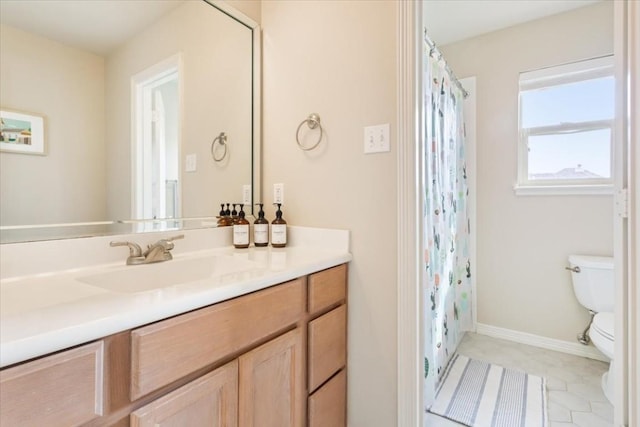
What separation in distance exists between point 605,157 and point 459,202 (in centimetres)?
97

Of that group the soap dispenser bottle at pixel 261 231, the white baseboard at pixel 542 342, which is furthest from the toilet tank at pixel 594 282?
the soap dispenser bottle at pixel 261 231

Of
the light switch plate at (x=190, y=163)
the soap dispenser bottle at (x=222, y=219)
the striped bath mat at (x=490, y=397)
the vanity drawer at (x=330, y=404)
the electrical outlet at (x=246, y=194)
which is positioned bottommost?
the striped bath mat at (x=490, y=397)

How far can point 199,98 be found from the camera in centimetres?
139

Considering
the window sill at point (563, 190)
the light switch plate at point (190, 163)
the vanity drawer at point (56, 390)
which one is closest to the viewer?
the vanity drawer at point (56, 390)

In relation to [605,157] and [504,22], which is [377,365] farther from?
[504,22]

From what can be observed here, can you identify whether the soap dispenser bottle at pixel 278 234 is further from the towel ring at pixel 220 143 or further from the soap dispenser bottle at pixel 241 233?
the towel ring at pixel 220 143

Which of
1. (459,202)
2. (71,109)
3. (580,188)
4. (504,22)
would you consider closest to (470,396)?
(459,202)

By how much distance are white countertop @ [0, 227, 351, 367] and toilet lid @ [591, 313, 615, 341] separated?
→ 162 cm

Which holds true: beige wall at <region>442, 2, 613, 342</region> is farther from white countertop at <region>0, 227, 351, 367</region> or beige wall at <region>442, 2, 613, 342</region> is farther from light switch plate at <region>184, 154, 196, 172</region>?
A: light switch plate at <region>184, 154, 196, 172</region>

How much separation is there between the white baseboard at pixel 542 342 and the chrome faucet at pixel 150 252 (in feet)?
8.03

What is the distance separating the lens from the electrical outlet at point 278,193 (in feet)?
5.03

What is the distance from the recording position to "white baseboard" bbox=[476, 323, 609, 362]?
207 centimetres

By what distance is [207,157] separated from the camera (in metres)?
1.44

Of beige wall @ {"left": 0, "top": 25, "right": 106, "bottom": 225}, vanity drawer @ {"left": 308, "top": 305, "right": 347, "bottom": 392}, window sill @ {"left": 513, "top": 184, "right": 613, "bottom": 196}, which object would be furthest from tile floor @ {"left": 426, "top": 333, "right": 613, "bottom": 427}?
beige wall @ {"left": 0, "top": 25, "right": 106, "bottom": 225}
